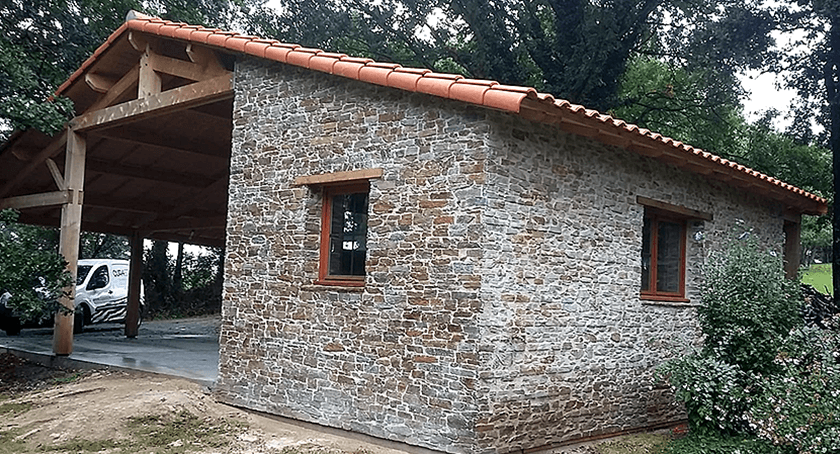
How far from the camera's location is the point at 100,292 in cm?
1831

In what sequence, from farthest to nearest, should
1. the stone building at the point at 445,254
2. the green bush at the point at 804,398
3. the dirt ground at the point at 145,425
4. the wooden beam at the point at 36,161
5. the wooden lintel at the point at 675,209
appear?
the wooden beam at the point at 36,161 < the wooden lintel at the point at 675,209 < the dirt ground at the point at 145,425 < the stone building at the point at 445,254 < the green bush at the point at 804,398

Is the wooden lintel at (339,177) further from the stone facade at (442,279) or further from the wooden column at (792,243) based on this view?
the wooden column at (792,243)

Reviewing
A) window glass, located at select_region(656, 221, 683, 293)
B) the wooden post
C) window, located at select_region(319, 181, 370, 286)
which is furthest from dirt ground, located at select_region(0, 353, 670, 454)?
the wooden post

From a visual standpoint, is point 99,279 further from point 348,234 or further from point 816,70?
point 816,70

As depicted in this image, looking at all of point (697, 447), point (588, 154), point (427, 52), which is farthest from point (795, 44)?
point (697, 447)

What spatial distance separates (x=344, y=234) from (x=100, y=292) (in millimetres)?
12176

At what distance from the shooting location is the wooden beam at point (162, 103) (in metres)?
9.41

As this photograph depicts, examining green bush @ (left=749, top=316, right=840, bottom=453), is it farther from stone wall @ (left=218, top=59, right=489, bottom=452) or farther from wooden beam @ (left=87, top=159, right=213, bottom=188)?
wooden beam @ (left=87, top=159, right=213, bottom=188)

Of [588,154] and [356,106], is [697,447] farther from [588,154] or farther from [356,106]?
[356,106]

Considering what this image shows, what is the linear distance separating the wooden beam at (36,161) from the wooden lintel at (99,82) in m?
1.31

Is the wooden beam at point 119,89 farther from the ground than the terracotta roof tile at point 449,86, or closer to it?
farther from the ground

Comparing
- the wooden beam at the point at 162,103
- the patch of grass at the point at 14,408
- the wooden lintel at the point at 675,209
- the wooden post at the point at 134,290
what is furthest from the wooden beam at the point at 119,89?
the wooden lintel at the point at 675,209

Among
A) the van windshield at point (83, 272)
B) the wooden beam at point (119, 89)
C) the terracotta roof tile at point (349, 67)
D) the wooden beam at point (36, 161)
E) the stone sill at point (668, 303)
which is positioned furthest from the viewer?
the van windshield at point (83, 272)

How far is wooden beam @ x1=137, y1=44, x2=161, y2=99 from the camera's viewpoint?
10219 mm
